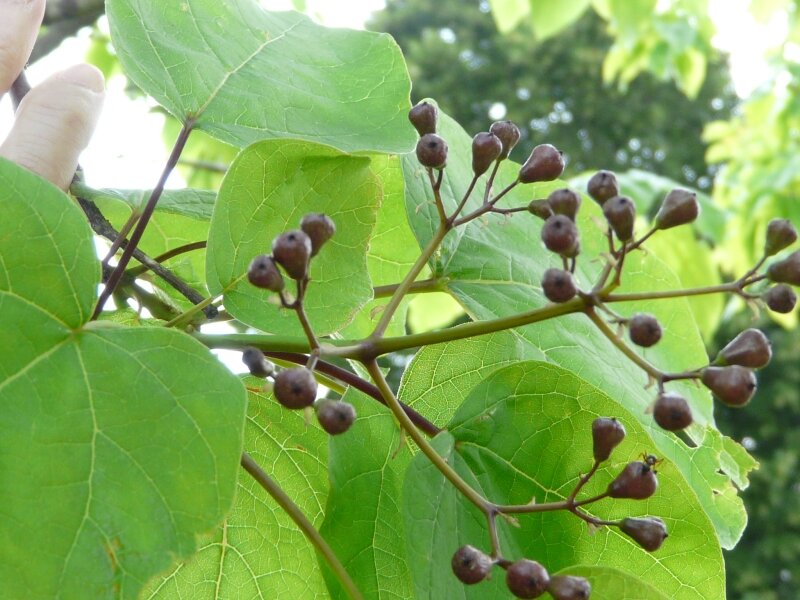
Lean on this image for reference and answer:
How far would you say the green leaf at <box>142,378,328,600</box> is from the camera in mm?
796

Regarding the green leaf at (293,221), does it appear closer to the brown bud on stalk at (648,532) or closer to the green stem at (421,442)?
the green stem at (421,442)

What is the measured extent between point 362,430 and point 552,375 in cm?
15

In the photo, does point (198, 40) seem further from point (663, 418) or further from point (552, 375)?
point (663, 418)

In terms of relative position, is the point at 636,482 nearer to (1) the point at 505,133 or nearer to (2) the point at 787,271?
(2) the point at 787,271

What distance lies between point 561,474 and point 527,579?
15 cm

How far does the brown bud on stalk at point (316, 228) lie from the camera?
0.61m

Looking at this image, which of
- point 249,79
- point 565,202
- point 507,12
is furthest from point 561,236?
point 507,12

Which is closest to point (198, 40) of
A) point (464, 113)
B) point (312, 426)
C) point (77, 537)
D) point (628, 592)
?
point (312, 426)

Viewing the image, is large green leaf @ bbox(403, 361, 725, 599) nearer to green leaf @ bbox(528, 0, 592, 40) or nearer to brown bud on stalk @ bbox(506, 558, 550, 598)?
brown bud on stalk @ bbox(506, 558, 550, 598)

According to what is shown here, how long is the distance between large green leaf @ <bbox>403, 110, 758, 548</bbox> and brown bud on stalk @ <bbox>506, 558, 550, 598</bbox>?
0.28 metres

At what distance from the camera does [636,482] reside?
2.06 feet

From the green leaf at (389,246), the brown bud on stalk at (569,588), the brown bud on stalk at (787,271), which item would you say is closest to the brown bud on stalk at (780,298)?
the brown bud on stalk at (787,271)

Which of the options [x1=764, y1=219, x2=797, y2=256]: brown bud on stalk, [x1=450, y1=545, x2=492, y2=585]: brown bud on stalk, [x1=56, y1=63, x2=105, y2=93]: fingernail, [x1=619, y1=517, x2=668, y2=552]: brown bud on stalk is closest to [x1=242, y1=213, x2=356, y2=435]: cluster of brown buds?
[x1=450, y1=545, x2=492, y2=585]: brown bud on stalk

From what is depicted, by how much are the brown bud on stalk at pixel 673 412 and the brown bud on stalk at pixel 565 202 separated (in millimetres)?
140
